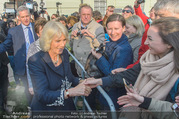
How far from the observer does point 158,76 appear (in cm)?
145

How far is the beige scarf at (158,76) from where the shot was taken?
142 cm

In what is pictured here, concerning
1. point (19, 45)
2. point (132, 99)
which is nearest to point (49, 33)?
point (132, 99)

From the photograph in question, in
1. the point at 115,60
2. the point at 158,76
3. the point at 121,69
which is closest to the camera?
the point at 158,76

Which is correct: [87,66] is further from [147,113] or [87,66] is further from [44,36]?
[147,113]

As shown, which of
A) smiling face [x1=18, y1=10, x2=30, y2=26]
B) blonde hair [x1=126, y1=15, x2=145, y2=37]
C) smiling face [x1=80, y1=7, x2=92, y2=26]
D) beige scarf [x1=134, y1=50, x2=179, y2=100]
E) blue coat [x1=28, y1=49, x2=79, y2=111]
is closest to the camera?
beige scarf [x1=134, y1=50, x2=179, y2=100]

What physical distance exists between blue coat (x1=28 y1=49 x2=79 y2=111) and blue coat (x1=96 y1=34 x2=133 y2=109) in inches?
21.0

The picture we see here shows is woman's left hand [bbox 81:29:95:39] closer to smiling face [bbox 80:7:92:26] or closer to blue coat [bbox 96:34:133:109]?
smiling face [bbox 80:7:92:26]

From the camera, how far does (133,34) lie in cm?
308

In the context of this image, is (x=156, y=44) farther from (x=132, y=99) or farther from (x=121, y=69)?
(x=121, y=69)

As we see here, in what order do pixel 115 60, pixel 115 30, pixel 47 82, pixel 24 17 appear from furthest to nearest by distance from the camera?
1. pixel 24 17
2. pixel 115 30
3. pixel 115 60
4. pixel 47 82

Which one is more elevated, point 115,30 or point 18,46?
point 115,30

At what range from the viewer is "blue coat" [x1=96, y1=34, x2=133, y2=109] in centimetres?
222

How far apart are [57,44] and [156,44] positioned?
1.14 meters

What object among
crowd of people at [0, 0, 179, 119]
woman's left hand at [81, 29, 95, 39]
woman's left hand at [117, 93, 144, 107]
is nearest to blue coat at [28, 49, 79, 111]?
crowd of people at [0, 0, 179, 119]
